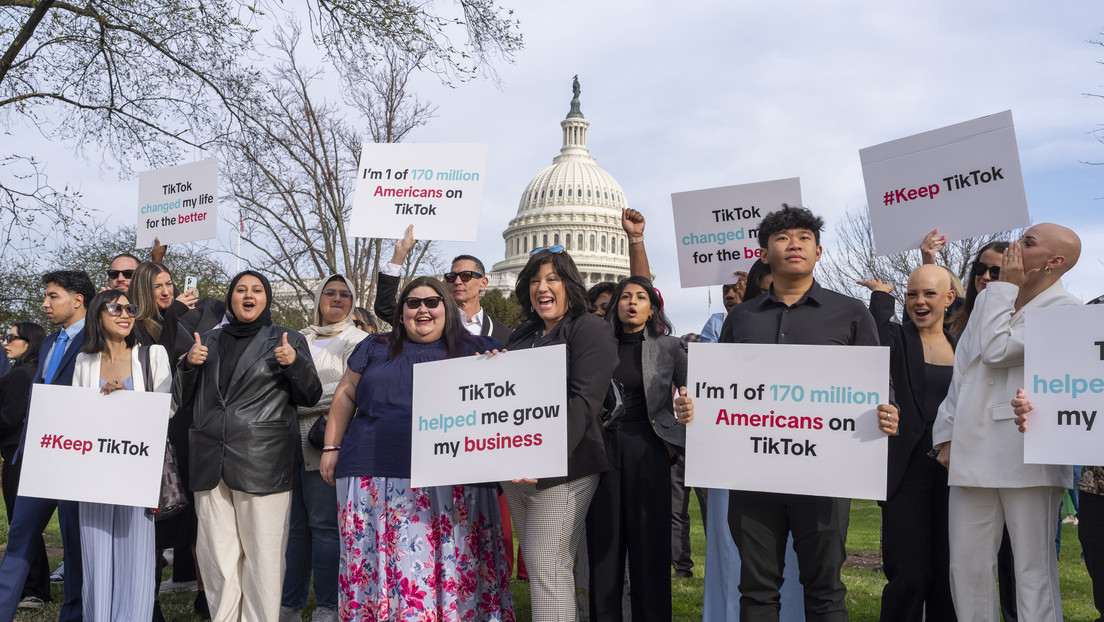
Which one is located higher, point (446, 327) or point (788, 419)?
point (446, 327)

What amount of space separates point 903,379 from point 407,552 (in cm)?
268

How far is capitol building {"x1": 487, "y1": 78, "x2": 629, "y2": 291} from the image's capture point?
342ft

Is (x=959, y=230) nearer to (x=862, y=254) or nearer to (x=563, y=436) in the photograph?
(x=563, y=436)

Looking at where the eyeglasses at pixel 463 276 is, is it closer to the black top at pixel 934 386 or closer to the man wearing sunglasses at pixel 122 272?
the man wearing sunglasses at pixel 122 272

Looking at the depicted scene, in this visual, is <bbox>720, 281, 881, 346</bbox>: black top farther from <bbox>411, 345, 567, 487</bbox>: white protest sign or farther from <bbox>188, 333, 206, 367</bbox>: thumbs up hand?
<bbox>188, 333, 206, 367</bbox>: thumbs up hand

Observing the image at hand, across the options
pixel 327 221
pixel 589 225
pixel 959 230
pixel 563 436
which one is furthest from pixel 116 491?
pixel 589 225

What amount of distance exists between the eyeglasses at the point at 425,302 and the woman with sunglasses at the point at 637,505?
3.45 ft

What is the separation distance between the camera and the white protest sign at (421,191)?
603 cm

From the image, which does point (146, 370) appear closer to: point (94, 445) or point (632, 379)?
point (94, 445)

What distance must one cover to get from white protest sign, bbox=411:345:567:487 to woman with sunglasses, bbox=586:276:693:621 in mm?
683

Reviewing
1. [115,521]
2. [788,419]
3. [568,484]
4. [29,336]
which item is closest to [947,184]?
[788,419]

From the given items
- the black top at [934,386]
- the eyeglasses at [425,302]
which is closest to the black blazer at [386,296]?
the eyeglasses at [425,302]

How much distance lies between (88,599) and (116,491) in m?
0.64

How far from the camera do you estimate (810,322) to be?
421 centimetres
